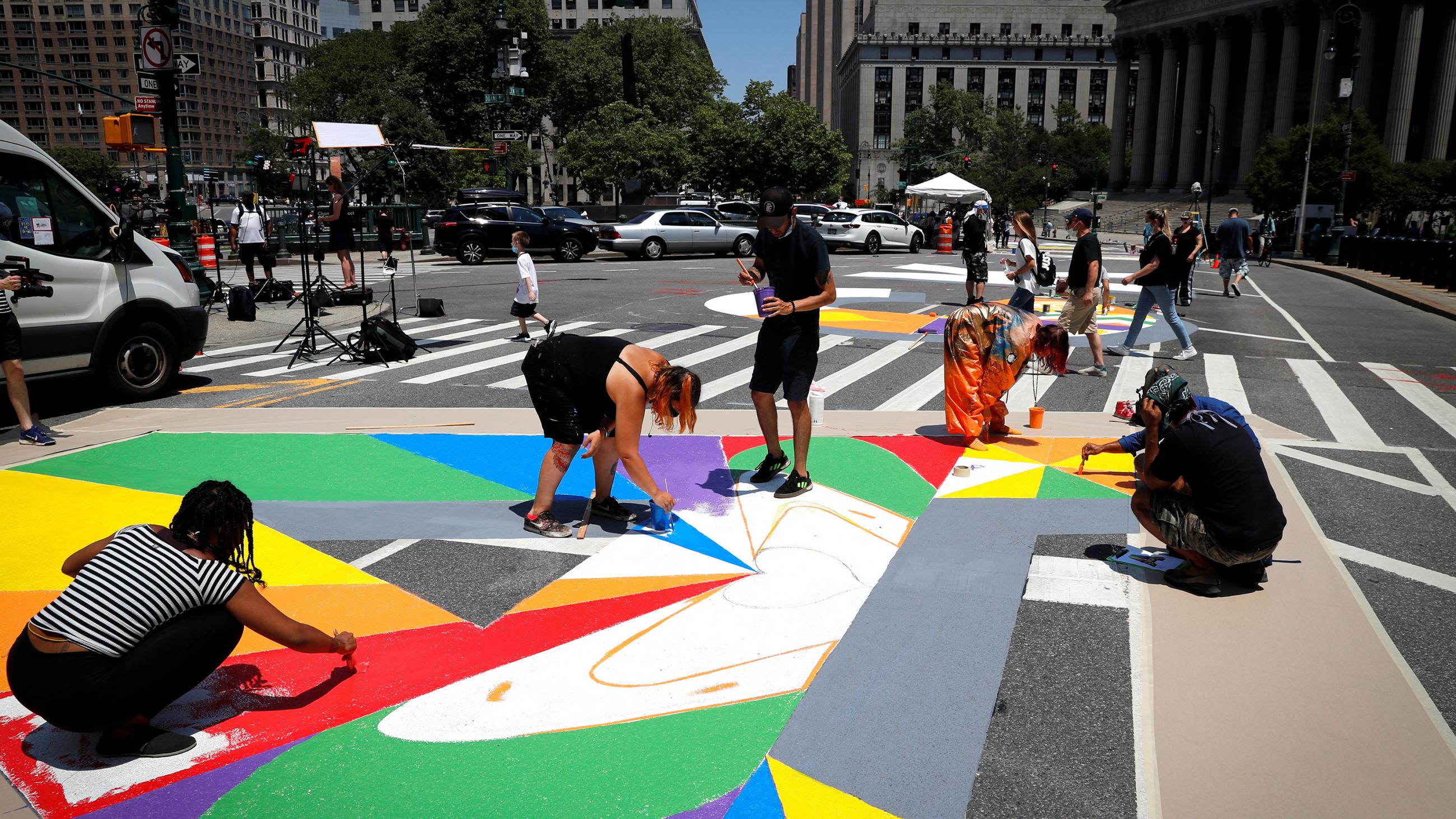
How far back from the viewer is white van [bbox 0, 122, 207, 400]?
887 cm

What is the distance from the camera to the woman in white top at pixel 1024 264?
1186 centimetres

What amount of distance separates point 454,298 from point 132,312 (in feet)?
33.8

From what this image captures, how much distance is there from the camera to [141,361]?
10.0 meters

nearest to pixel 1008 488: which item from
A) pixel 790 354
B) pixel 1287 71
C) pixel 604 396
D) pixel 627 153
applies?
pixel 790 354

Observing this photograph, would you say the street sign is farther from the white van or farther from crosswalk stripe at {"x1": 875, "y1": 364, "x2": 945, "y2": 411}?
crosswalk stripe at {"x1": 875, "y1": 364, "x2": 945, "y2": 411}

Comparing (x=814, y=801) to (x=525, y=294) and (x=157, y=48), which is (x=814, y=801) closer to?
(x=525, y=294)

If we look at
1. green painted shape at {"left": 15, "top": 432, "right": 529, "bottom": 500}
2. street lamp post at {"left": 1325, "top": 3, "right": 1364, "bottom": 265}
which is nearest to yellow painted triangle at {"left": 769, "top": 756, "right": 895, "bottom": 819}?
green painted shape at {"left": 15, "top": 432, "right": 529, "bottom": 500}

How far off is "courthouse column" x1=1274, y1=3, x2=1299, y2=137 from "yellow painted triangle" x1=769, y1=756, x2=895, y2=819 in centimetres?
7974

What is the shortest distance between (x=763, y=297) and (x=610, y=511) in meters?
1.70

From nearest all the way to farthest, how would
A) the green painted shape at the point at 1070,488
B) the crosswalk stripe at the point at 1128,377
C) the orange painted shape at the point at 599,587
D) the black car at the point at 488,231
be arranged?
the orange painted shape at the point at 599,587
the green painted shape at the point at 1070,488
the crosswalk stripe at the point at 1128,377
the black car at the point at 488,231

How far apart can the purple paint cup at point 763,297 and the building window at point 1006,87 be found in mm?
139774

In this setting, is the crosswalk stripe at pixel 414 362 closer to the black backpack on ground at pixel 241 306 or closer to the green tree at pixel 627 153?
the black backpack on ground at pixel 241 306

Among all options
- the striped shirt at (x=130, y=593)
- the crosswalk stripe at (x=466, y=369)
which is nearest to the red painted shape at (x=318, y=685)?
the striped shirt at (x=130, y=593)

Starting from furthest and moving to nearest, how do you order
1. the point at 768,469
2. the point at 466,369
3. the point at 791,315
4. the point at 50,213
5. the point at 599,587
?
the point at 466,369 → the point at 50,213 → the point at 768,469 → the point at 791,315 → the point at 599,587
